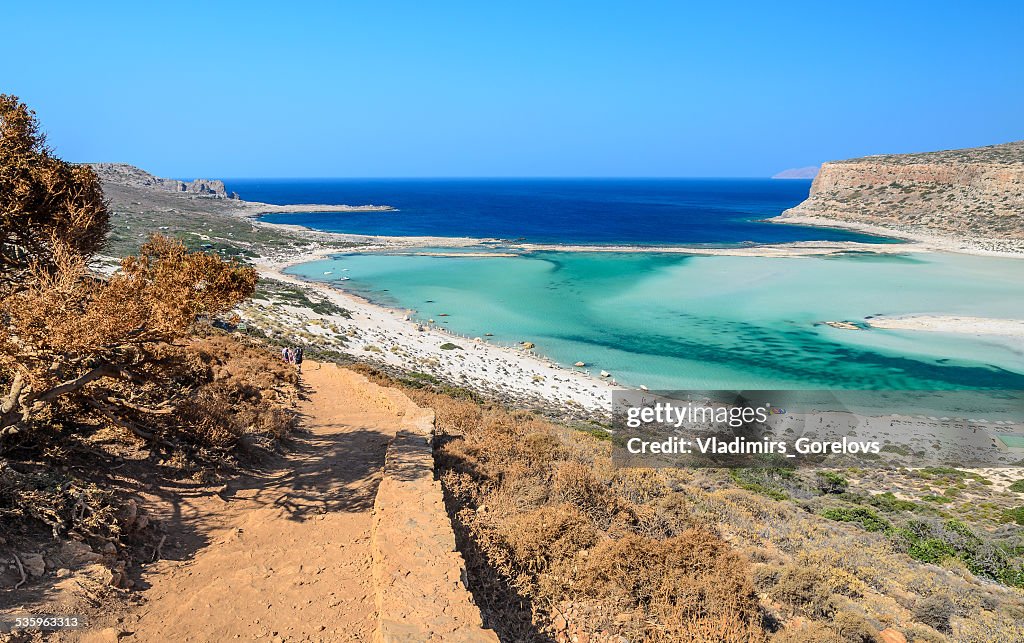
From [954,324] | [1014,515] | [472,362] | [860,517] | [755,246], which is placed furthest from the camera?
[755,246]

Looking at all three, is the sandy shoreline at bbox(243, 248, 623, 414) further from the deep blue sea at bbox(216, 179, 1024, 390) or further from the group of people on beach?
the group of people on beach

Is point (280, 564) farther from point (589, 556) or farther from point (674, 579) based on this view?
point (674, 579)

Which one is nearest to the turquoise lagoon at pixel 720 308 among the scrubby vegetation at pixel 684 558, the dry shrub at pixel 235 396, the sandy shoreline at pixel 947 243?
the sandy shoreline at pixel 947 243

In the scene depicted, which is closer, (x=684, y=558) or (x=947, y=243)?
(x=684, y=558)

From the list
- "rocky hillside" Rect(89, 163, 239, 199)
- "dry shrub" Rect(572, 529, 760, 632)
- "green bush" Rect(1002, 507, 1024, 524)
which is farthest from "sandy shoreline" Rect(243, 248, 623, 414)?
"rocky hillside" Rect(89, 163, 239, 199)

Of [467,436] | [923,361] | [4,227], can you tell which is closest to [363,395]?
[467,436]

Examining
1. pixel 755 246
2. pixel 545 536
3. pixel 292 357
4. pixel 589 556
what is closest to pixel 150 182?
pixel 755 246

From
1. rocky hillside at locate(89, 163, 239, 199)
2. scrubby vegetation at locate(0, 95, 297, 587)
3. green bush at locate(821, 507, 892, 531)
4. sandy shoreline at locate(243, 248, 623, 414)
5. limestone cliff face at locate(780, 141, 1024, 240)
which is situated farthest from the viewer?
rocky hillside at locate(89, 163, 239, 199)
